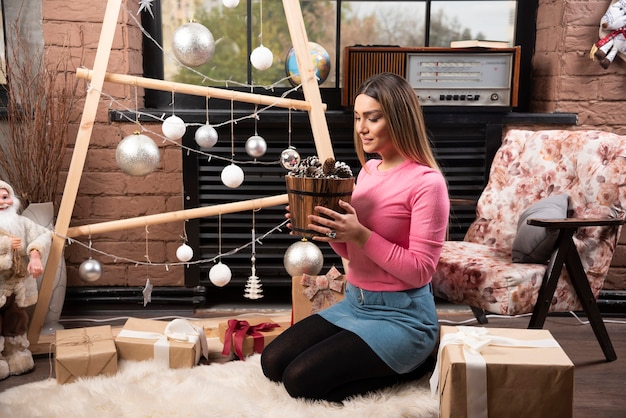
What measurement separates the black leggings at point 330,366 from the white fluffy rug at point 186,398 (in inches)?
1.2

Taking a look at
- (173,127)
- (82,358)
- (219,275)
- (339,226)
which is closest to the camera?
(339,226)

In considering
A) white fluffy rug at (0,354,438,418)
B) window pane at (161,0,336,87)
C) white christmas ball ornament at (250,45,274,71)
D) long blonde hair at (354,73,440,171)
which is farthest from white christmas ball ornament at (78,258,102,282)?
window pane at (161,0,336,87)

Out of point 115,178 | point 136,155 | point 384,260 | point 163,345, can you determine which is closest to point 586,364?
point 384,260

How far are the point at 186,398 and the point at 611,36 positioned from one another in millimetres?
2238

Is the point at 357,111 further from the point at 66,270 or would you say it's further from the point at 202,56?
the point at 66,270

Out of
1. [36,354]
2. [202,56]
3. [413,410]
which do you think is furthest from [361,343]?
[36,354]

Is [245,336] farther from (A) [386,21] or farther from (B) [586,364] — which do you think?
(A) [386,21]

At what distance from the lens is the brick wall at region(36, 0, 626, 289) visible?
2.76 m

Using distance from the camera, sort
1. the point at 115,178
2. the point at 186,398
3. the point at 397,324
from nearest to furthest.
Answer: the point at 397,324
the point at 186,398
the point at 115,178

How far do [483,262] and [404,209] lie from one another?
61cm

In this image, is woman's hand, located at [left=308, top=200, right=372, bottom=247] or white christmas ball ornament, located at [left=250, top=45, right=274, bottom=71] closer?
woman's hand, located at [left=308, top=200, right=372, bottom=247]

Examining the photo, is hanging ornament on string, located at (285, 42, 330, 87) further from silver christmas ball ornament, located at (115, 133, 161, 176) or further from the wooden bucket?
the wooden bucket

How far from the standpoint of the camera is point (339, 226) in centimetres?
170

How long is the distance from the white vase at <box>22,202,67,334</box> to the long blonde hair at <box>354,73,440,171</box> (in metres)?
1.42
